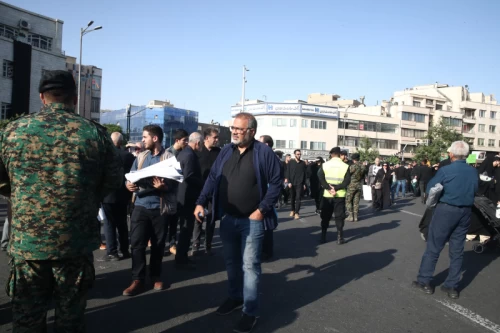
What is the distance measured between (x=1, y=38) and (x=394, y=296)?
129 feet

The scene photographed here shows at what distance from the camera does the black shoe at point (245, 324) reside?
3.87 metres

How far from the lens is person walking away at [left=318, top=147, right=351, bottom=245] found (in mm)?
8617

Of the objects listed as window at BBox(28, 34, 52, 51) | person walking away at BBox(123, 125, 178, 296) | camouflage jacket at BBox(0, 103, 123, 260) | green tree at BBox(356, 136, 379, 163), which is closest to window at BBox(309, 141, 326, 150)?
green tree at BBox(356, 136, 379, 163)

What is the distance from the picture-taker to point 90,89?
56875 mm

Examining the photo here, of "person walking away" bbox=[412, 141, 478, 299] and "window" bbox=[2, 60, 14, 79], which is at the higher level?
"window" bbox=[2, 60, 14, 79]

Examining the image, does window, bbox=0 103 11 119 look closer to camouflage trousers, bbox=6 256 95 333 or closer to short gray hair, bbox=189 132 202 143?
short gray hair, bbox=189 132 202 143

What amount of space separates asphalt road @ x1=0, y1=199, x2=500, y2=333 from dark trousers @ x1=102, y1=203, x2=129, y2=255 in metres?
0.42

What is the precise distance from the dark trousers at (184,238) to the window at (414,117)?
85445 millimetres

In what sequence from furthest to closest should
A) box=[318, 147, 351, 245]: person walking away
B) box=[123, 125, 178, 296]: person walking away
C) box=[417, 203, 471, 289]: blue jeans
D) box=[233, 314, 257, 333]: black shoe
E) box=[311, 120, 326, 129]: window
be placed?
box=[311, 120, 326, 129]: window, box=[318, 147, 351, 245]: person walking away, box=[417, 203, 471, 289]: blue jeans, box=[123, 125, 178, 296]: person walking away, box=[233, 314, 257, 333]: black shoe

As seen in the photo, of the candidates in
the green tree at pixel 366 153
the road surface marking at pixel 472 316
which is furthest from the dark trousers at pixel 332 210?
the green tree at pixel 366 153

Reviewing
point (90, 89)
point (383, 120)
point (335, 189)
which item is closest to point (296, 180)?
point (335, 189)

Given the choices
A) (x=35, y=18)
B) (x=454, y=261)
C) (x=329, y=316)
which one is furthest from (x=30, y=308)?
(x=35, y=18)

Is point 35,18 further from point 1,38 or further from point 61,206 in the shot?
point 61,206

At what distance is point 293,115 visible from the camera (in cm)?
7488
